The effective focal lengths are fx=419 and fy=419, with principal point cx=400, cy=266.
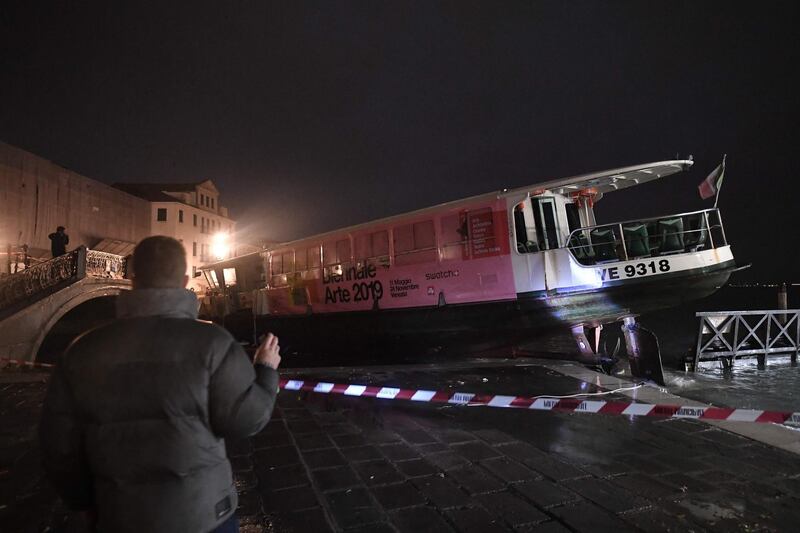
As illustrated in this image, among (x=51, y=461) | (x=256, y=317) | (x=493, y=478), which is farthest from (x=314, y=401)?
(x=256, y=317)

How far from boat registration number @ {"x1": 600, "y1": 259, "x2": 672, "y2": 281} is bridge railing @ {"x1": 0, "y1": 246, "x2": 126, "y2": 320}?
15990 millimetres

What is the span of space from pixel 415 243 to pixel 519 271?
8.66ft

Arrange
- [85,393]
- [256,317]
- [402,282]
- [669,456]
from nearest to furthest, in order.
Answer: [85,393] < [669,456] < [402,282] < [256,317]

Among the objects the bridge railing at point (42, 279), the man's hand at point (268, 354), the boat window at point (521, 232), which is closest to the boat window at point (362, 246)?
the boat window at point (521, 232)

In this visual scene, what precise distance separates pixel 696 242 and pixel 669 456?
5825 millimetres

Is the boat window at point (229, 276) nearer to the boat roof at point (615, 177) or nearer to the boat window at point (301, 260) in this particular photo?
the boat window at point (301, 260)

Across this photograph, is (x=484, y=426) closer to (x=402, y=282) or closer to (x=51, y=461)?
(x=51, y=461)

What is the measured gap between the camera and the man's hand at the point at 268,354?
73.6 inches

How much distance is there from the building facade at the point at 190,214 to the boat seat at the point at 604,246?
3967 centimetres

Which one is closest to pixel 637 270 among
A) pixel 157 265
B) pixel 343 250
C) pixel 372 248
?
pixel 372 248

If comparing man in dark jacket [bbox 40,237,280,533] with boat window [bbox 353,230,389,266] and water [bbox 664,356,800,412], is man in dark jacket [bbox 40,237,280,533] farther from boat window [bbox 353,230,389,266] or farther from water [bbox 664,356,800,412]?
boat window [bbox 353,230,389,266]

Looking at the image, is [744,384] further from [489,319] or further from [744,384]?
[489,319]

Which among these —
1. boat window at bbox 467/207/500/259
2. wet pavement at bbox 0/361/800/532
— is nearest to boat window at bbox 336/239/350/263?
boat window at bbox 467/207/500/259

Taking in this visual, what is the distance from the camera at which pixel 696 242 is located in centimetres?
845
